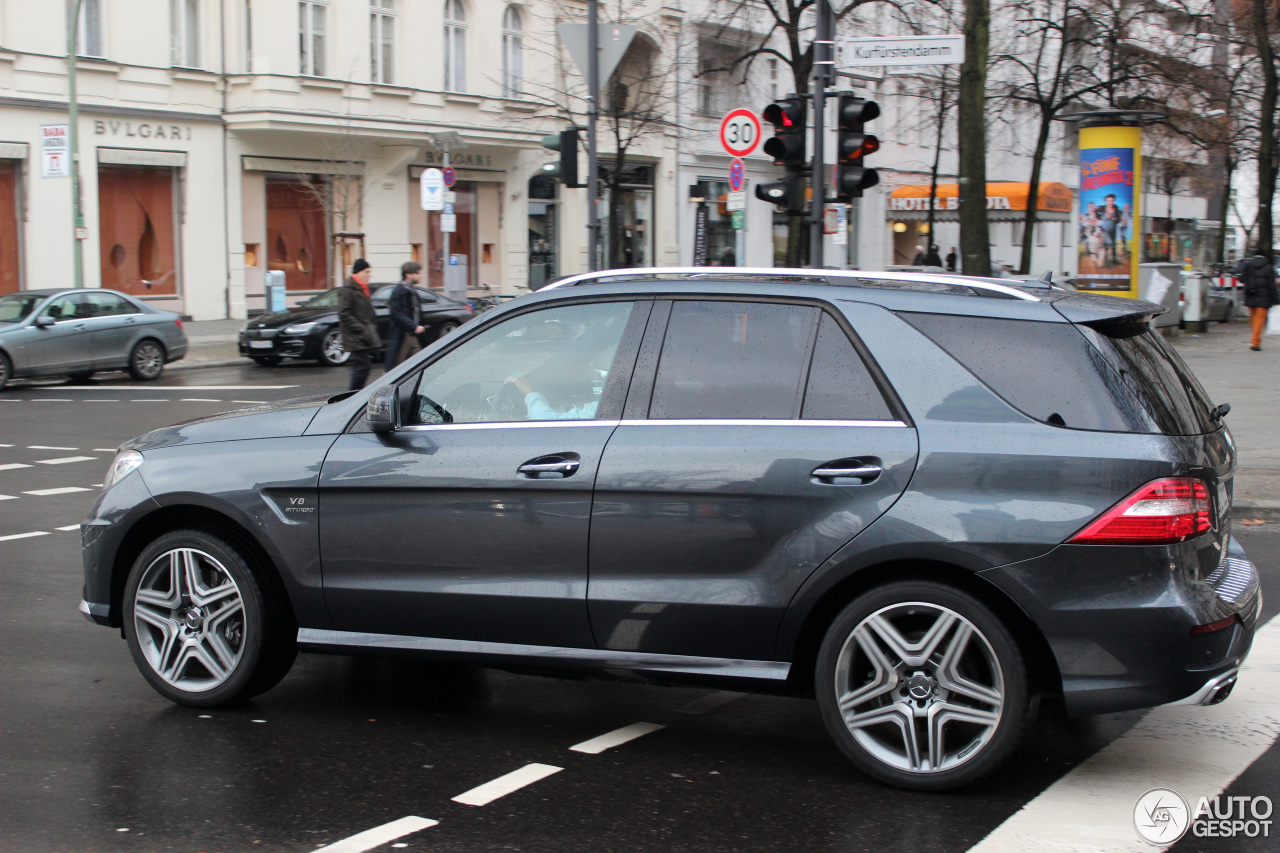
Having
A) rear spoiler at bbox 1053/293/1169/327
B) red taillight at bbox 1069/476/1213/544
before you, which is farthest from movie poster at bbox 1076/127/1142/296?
red taillight at bbox 1069/476/1213/544

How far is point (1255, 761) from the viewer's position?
4664 mm

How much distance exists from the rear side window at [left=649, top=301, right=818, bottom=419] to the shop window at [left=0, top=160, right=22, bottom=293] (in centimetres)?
2563

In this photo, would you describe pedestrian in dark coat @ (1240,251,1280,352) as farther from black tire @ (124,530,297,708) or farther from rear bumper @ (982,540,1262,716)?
black tire @ (124,530,297,708)

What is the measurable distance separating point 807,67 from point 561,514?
2559 centimetres

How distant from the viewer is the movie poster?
23.6 metres

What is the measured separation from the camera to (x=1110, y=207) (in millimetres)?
23844

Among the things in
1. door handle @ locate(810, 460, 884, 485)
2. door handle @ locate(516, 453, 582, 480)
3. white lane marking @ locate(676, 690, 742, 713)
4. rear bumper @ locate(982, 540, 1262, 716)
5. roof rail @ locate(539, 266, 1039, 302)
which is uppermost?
roof rail @ locate(539, 266, 1039, 302)

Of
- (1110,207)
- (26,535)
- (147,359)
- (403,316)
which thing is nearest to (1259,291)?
(1110,207)

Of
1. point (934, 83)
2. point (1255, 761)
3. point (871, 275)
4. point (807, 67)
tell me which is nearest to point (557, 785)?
point (871, 275)

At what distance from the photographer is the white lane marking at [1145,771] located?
400cm

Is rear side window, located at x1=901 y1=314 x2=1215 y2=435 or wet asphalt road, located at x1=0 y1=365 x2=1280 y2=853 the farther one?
rear side window, located at x1=901 y1=314 x2=1215 y2=435

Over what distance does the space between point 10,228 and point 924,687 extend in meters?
26.9

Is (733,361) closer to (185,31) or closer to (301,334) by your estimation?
(301,334)

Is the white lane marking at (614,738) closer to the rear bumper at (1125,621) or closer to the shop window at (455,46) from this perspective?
the rear bumper at (1125,621)
